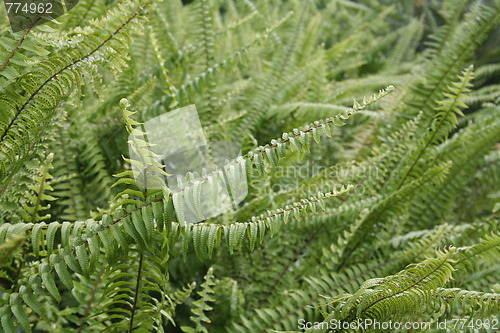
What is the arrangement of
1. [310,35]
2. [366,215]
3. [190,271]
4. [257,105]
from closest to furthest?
[366,215]
[190,271]
[257,105]
[310,35]

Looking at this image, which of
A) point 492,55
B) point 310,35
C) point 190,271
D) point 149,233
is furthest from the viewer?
point 492,55

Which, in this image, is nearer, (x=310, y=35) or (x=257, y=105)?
(x=257, y=105)

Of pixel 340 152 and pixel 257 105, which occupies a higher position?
pixel 257 105

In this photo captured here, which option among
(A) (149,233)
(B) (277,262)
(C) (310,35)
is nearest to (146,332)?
(A) (149,233)

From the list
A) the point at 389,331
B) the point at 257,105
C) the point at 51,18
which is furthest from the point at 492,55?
the point at 51,18

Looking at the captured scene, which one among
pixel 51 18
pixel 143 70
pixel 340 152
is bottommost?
pixel 340 152

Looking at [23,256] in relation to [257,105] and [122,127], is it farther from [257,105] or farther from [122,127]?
[257,105]
